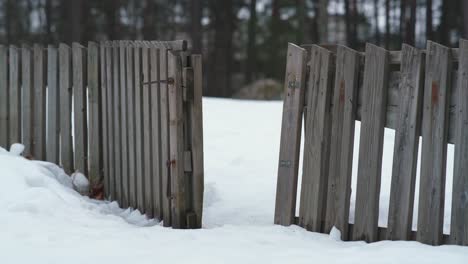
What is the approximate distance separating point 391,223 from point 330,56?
1.24m

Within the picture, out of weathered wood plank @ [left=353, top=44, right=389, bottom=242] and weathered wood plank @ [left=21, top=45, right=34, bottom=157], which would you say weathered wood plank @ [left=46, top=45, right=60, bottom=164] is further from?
weathered wood plank @ [left=353, top=44, right=389, bottom=242]

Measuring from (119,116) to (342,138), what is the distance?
2.34m

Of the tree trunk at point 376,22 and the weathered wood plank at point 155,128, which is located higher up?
the tree trunk at point 376,22

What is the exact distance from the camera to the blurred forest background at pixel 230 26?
29.3 m

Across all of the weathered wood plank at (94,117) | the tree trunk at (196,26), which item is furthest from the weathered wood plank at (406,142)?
the tree trunk at (196,26)

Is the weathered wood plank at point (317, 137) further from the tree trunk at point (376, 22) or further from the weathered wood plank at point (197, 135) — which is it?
the tree trunk at point (376, 22)

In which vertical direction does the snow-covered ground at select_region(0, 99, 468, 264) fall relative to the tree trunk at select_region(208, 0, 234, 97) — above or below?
below

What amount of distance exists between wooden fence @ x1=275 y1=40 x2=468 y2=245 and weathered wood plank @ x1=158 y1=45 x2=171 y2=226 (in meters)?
0.90

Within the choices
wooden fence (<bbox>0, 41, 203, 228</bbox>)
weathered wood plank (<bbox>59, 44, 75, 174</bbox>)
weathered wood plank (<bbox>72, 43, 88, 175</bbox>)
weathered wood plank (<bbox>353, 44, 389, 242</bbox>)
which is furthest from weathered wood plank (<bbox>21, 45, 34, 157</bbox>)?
weathered wood plank (<bbox>353, 44, 389, 242</bbox>)

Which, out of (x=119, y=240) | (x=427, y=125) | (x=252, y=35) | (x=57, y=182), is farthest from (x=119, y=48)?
(x=252, y=35)

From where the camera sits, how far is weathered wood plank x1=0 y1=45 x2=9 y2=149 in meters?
6.57

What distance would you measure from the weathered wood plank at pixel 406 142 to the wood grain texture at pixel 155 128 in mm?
1944

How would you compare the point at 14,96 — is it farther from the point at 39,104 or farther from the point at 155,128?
the point at 155,128

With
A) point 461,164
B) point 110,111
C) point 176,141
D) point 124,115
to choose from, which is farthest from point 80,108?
point 461,164
